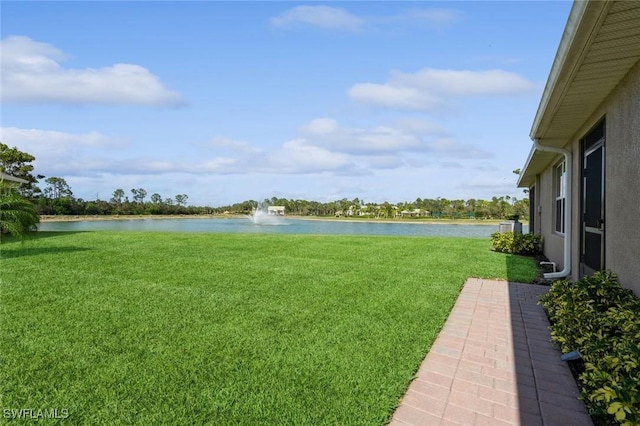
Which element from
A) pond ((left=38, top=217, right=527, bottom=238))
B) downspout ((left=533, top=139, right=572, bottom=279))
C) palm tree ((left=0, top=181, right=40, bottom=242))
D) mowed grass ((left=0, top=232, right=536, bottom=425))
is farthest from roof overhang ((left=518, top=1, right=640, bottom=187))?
pond ((left=38, top=217, right=527, bottom=238))

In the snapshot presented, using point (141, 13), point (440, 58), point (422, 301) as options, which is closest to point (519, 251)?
point (440, 58)

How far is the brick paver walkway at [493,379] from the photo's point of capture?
204cm

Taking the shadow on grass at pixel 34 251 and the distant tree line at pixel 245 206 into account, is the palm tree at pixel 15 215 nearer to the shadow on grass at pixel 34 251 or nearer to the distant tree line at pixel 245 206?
the shadow on grass at pixel 34 251

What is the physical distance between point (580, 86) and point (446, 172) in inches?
1220

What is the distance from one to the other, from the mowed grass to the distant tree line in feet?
104

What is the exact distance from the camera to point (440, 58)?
922 cm

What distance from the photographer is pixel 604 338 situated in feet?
7.74

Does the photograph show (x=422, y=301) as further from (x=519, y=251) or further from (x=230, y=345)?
(x=519, y=251)

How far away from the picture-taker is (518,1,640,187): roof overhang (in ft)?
6.41

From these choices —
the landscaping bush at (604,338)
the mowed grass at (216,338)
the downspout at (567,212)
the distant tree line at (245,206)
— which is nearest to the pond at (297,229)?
the distant tree line at (245,206)

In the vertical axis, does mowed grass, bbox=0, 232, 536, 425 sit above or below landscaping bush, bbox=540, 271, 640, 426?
below

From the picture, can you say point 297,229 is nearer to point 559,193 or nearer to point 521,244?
point 521,244

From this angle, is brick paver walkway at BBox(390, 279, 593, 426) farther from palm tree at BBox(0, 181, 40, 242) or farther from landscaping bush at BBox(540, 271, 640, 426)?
palm tree at BBox(0, 181, 40, 242)

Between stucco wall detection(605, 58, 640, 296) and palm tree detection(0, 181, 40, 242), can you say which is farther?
palm tree detection(0, 181, 40, 242)
